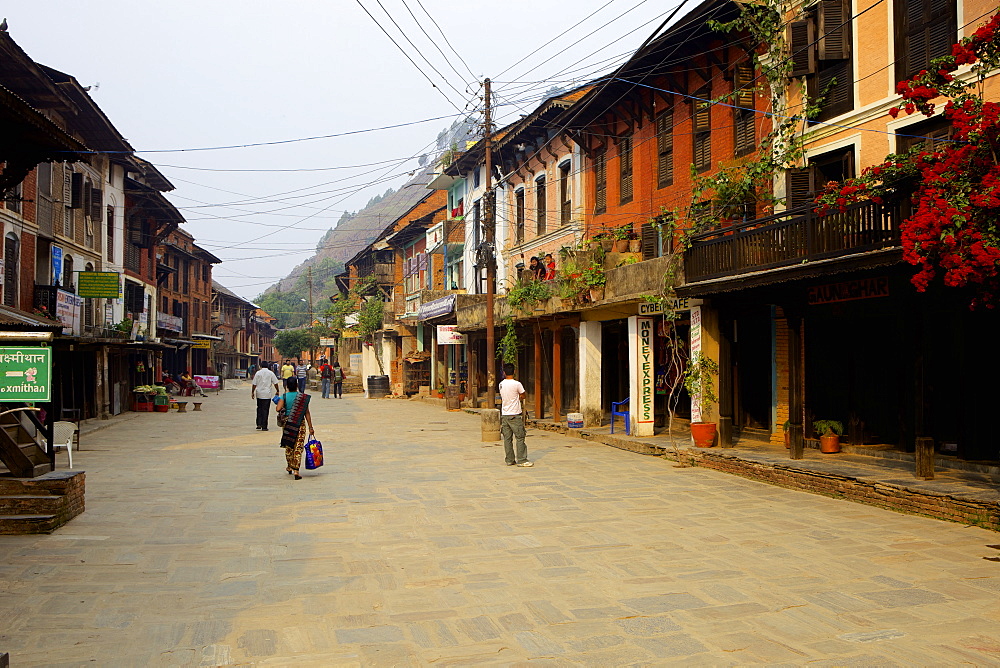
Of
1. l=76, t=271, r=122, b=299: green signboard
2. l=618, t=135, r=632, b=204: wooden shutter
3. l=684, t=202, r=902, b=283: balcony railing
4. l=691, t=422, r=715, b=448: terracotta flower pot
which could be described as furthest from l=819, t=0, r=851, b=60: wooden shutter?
l=76, t=271, r=122, b=299: green signboard

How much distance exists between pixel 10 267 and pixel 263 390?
7355 millimetres

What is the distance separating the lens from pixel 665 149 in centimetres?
2002

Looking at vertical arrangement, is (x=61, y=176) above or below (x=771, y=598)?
above

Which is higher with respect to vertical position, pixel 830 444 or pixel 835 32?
pixel 835 32

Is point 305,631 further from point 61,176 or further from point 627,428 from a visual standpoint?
point 61,176

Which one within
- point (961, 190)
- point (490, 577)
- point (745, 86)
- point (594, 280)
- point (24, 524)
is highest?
point (745, 86)

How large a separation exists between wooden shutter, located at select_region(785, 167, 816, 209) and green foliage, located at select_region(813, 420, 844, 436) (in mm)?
4062

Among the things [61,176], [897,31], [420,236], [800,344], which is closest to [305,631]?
[800,344]

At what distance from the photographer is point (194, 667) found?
4.88 meters

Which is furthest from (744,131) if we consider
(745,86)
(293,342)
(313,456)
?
(293,342)

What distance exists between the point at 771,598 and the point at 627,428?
12.7m

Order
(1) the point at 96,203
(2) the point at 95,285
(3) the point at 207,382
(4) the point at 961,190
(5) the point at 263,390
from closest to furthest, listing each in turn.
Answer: (4) the point at 961,190 < (5) the point at 263,390 < (2) the point at 95,285 < (1) the point at 96,203 < (3) the point at 207,382

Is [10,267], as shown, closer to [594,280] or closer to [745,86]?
[594,280]

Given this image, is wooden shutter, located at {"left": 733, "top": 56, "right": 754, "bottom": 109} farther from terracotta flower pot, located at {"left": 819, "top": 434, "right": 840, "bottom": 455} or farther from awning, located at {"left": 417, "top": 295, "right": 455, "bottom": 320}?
awning, located at {"left": 417, "top": 295, "right": 455, "bottom": 320}
